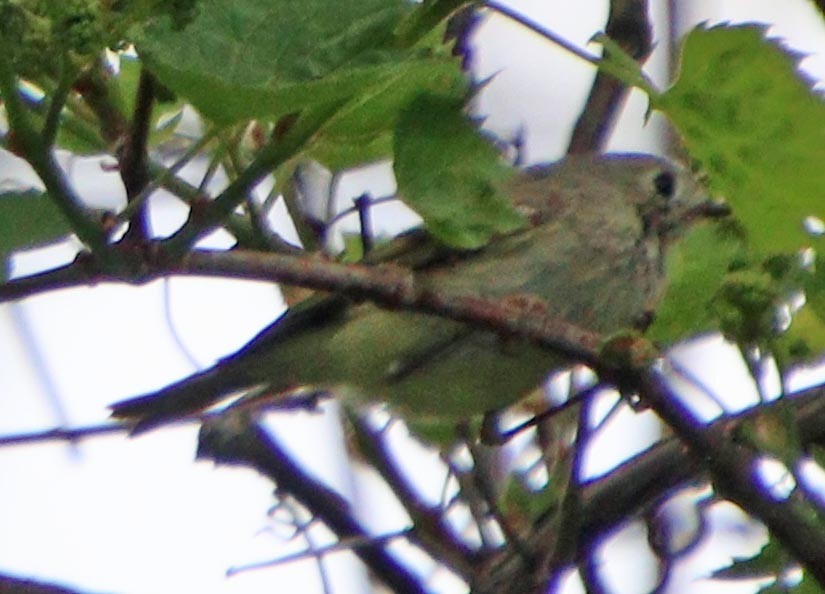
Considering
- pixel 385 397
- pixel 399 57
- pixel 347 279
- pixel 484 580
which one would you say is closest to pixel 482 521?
pixel 484 580

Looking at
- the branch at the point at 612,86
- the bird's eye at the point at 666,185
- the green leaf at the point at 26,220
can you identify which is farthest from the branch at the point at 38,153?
the bird's eye at the point at 666,185

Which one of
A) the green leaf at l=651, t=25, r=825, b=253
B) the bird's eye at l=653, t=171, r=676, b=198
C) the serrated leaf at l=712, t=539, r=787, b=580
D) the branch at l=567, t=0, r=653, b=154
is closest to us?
the green leaf at l=651, t=25, r=825, b=253

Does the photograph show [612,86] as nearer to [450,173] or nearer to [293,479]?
[293,479]

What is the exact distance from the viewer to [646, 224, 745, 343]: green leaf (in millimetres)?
937

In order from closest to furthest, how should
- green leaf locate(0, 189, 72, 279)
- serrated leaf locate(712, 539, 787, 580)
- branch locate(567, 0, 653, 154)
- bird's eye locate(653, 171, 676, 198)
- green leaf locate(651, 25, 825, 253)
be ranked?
green leaf locate(651, 25, 825, 253), green leaf locate(0, 189, 72, 279), serrated leaf locate(712, 539, 787, 580), branch locate(567, 0, 653, 154), bird's eye locate(653, 171, 676, 198)

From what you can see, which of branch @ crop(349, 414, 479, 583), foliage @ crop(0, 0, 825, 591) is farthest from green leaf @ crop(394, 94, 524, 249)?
branch @ crop(349, 414, 479, 583)

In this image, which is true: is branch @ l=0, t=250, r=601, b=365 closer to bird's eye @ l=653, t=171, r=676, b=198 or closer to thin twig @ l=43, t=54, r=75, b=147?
thin twig @ l=43, t=54, r=75, b=147

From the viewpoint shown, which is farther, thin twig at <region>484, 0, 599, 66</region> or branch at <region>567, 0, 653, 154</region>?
branch at <region>567, 0, 653, 154</region>

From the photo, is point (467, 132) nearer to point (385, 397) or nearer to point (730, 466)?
Result: point (730, 466)

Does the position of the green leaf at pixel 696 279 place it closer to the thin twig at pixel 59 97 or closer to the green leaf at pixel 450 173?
the green leaf at pixel 450 173

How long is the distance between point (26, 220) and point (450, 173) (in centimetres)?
32

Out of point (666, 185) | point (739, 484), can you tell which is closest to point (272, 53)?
point (739, 484)

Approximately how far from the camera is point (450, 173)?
74cm

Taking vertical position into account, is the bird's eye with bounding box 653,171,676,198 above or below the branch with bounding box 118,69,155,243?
above
